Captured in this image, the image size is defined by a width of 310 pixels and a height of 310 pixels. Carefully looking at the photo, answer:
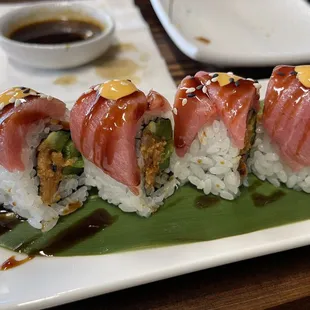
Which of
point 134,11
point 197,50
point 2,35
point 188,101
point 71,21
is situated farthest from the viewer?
point 134,11

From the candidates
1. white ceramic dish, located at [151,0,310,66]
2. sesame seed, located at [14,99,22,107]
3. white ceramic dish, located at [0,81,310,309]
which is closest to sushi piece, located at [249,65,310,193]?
white ceramic dish, located at [0,81,310,309]

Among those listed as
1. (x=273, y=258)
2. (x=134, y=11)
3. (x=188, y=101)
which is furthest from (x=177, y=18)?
(x=273, y=258)

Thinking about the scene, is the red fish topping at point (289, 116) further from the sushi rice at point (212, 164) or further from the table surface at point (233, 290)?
the table surface at point (233, 290)

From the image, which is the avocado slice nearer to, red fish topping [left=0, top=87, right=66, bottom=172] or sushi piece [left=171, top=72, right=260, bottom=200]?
red fish topping [left=0, top=87, right=66, bottom=172]

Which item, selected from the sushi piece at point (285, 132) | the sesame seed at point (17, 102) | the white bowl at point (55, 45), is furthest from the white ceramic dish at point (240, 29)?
the sesame seed at point (17, 102)

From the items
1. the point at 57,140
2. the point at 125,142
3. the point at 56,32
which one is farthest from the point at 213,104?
the point at 56,32

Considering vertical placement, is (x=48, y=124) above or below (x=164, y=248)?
above

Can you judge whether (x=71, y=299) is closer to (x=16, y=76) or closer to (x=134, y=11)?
(x=16, y=76)
